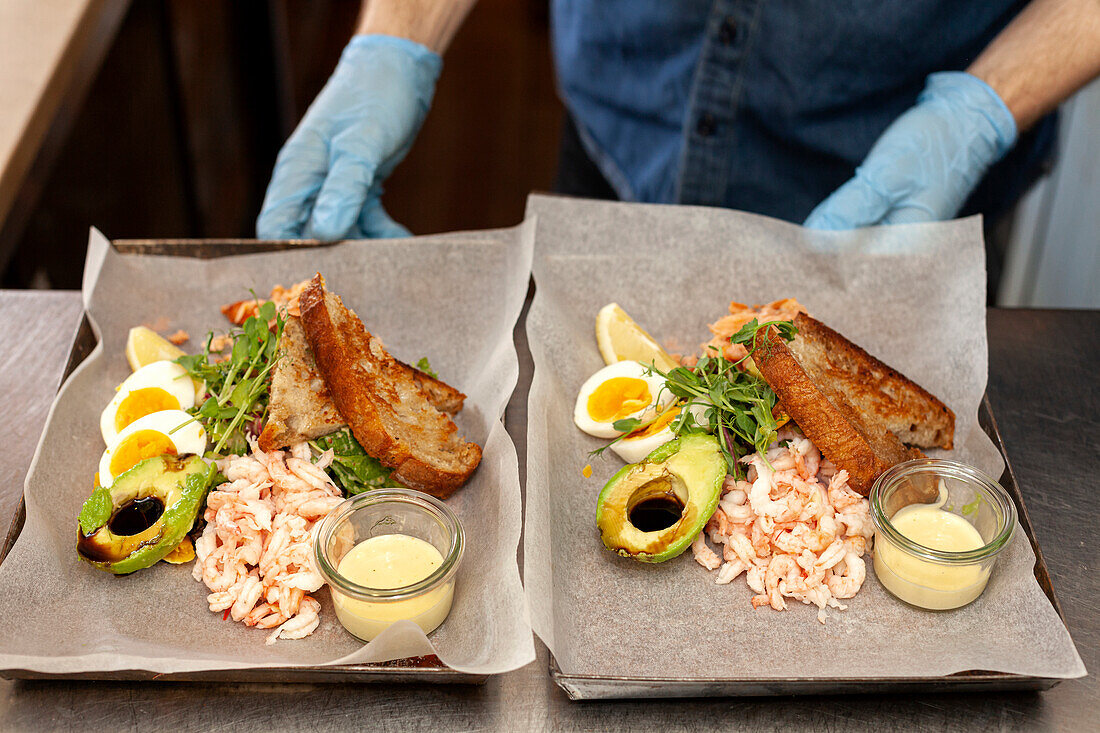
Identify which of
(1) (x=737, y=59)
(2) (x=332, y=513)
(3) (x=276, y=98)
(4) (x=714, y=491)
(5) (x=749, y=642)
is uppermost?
(1) (x=737, y=59)

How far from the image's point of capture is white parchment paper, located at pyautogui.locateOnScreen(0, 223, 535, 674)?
182cm

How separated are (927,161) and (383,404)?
181cm

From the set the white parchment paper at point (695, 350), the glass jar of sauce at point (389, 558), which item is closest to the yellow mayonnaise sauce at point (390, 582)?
the glass jar of sauce at point (389, 558)

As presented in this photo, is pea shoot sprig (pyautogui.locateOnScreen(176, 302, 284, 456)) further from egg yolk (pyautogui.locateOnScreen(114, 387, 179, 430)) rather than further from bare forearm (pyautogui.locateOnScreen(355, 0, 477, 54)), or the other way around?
bare forearm (pyautogui.locateOnScreen(355, 0, 477, 54))

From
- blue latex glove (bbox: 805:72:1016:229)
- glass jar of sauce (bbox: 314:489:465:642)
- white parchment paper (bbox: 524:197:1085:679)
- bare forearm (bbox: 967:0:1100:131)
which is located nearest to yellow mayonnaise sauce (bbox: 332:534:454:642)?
glass jar of sauce (bbox: 314:489:465:642)

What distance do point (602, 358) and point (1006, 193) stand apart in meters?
1.67

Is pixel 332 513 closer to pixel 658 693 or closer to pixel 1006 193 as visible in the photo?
pixel 658 693

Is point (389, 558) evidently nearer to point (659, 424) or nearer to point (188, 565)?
point (188, 565)

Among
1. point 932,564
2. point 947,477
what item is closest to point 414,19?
point 947,477

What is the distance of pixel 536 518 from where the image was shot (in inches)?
80.1

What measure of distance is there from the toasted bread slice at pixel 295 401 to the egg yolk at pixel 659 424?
0.75 metres

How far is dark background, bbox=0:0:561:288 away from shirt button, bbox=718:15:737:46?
238cm

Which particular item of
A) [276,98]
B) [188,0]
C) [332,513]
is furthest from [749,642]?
[276,98]

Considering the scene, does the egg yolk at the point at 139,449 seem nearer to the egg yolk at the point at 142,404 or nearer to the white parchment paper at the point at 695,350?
the egg yolk at the point at 142,404
